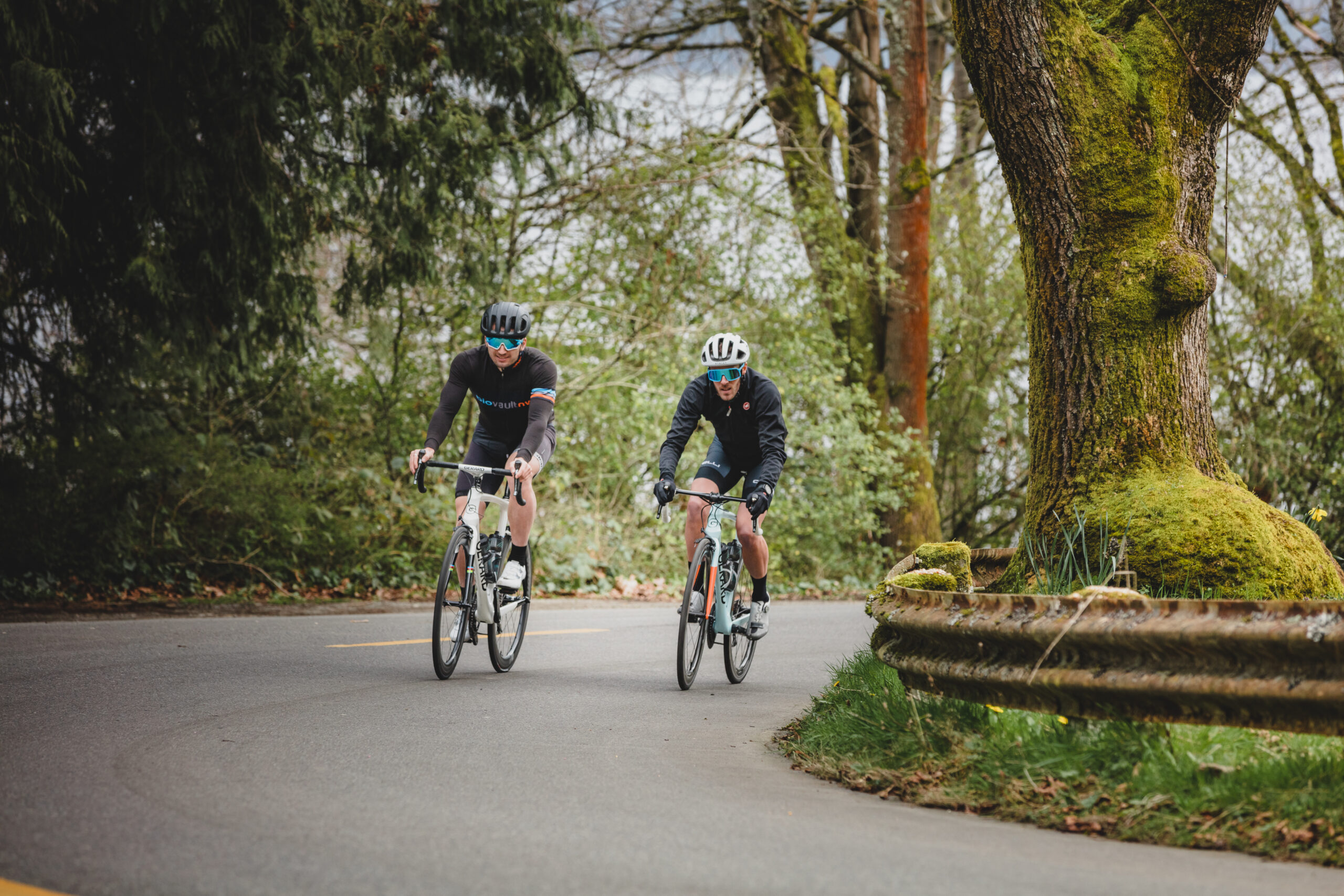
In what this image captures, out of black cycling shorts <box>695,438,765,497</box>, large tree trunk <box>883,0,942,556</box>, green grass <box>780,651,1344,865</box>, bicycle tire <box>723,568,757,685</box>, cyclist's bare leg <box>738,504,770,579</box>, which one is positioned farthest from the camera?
large tree trunk <box>883,0,942,556</box>

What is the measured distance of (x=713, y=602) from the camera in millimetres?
8062

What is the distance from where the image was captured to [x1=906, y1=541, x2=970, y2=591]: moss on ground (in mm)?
6066

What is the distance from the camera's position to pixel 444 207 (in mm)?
13969

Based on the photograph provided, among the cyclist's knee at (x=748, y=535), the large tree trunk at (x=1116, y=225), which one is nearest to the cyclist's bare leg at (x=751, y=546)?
the cyclist's knee at (x=748, y=535)

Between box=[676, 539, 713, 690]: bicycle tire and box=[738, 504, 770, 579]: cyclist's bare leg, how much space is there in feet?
1.40

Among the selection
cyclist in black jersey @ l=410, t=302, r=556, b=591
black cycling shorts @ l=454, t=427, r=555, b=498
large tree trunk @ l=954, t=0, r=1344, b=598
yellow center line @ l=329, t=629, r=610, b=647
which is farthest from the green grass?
yellow center line @ l=329, t=629, r=610, b=647

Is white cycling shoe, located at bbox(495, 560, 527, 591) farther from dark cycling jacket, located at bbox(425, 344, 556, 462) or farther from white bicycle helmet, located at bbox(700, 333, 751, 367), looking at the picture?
white bicycle helmet, located at bbox(700, 333, 751, 367)

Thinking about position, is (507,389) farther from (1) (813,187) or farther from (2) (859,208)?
(2) (859,208)

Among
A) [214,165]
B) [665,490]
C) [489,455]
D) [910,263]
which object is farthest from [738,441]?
[910,263]

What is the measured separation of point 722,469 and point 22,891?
5829 millimetres

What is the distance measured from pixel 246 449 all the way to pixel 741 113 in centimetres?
1013

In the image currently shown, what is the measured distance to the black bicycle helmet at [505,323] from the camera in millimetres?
8195

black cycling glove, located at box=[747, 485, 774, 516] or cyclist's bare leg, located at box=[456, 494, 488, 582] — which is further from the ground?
black cycling glove, located at box=[747, 485, 774, 516]

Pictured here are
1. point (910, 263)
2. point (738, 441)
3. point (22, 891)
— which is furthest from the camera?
point (910, 263)
